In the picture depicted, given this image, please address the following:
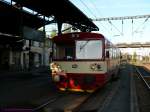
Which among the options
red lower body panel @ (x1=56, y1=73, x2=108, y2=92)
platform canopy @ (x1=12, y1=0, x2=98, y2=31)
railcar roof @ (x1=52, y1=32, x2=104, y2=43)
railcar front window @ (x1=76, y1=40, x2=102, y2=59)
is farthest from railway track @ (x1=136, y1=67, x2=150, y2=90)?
platform canopy @ (x1=12, y1=0, x2=98, y2=31)

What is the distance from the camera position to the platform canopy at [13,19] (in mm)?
30500

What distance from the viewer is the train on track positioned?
17.0m

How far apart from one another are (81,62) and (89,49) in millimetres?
678

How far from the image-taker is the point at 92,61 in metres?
17.0

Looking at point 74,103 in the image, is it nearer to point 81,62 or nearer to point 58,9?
point 81,62

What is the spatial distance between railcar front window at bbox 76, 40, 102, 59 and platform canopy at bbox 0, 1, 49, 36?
13.0 metres

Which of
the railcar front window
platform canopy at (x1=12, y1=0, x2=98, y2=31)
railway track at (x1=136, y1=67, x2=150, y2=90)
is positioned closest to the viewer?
the railcar front window

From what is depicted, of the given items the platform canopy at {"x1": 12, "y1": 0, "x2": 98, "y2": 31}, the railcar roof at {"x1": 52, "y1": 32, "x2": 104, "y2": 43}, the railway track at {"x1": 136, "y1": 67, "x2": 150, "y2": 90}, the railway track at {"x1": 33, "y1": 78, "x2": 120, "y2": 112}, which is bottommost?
the railway track at {"x1": 33, "y1": 78, "x2": 120, "y2": 112}

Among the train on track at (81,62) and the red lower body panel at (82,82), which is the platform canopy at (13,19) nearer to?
the train on track at (81,62)

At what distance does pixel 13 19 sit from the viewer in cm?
3509

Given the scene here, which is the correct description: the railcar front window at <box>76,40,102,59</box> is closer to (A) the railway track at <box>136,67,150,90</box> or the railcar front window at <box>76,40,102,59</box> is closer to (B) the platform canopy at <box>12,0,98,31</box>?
(A) the railway track at <box>136,67,150,90</box>

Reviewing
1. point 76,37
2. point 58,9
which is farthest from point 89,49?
point 58,9

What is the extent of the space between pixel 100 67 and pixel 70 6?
1507 cm

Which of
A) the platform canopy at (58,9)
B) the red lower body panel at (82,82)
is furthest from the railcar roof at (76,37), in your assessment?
the platform canopy at (58,9)
